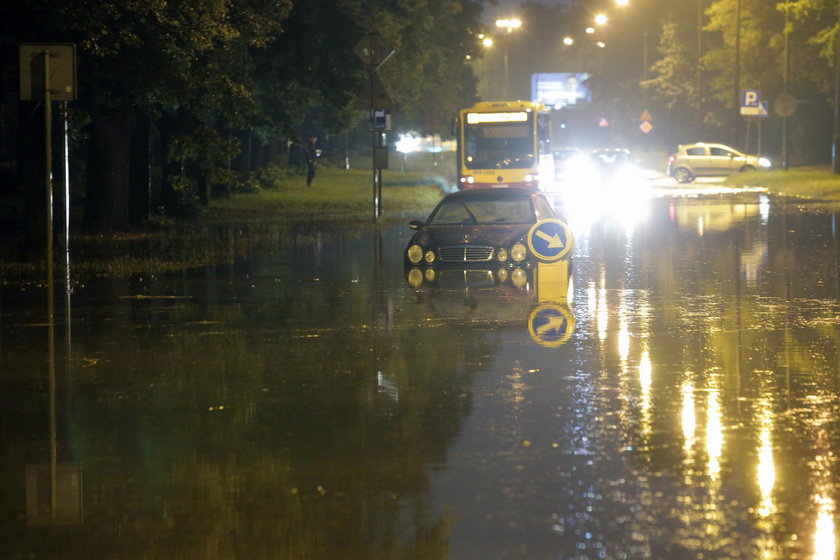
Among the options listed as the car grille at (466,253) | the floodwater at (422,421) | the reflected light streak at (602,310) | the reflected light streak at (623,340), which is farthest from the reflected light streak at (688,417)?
the car grille at (466,253)

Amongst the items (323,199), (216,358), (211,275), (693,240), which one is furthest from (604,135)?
(216,358)

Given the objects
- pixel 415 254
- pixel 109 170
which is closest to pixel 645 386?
pixel 415 254

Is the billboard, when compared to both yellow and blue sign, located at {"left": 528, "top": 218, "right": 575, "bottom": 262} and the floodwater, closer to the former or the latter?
yellow and blue sign, located at {"left": 528, "top": 218, "right": 575, "bottom": 262}

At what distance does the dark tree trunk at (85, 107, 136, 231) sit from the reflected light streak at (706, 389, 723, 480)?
2001 centimetres

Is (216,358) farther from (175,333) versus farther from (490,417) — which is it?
(490,417)

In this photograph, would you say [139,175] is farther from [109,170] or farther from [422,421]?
[422,421]

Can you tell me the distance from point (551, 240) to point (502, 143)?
24865 mm

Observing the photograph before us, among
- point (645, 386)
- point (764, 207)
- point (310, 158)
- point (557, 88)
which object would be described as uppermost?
point (557, 88)

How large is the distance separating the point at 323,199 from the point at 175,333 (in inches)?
1286

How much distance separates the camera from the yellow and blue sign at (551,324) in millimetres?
13641

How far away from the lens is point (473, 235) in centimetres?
A: 2078

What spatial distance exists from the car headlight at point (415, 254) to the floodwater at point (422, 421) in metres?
1.72

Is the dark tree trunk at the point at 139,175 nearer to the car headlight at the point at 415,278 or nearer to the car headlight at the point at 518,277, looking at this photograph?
the car headlight at the point at 415,278

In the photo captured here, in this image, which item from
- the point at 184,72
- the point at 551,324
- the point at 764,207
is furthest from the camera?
the point at 764,207
